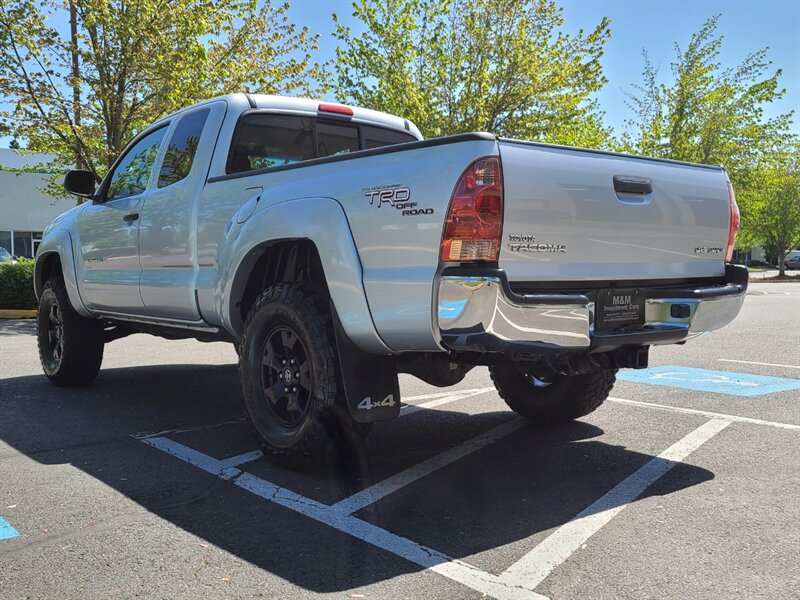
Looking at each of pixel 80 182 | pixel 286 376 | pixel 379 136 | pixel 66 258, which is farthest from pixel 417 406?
pixel 80 182

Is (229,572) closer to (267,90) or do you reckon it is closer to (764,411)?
(764,411)

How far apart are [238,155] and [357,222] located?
1.80 meters

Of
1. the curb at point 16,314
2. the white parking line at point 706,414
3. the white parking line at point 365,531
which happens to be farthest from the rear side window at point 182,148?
the curb at point 16,314

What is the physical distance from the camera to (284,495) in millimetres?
3738

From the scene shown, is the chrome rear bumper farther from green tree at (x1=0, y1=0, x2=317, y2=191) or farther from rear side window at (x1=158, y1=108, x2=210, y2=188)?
green tree at (x1=0, y1=0, x2=317, y2=191)

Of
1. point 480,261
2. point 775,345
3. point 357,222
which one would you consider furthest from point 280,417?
point 775,345

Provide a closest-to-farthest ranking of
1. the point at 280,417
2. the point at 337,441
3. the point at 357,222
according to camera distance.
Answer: the point at 357,222 → the point at 337,441 → the point at 280,417

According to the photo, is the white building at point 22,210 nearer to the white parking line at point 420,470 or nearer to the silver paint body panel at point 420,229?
the silver paint body panel at point 420,229

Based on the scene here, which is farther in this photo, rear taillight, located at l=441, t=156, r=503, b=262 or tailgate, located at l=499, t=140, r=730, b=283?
tailgate, located at l=499, t=140, r=730, b=283

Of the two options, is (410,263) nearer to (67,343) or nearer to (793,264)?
(67,343)

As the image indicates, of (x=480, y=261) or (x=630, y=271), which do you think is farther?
(x=630, y=271)

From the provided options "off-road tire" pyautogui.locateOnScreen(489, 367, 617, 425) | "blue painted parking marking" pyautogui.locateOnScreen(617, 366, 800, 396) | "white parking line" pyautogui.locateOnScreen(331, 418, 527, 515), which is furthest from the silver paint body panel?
"blue painted parking marking" pyautogui.locateOnScreen(617, 366, 800, 396)

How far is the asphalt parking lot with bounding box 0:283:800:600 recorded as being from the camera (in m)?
2.79

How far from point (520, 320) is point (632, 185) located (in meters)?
1.03
